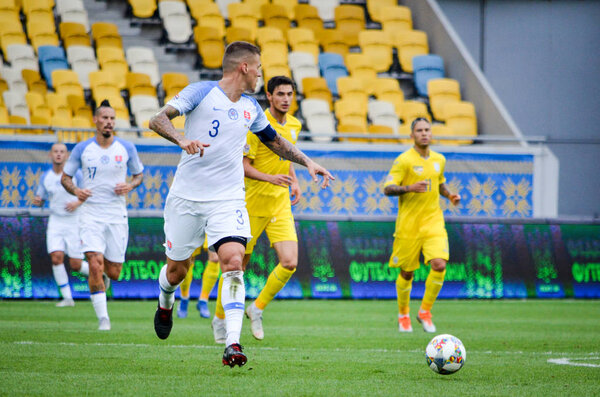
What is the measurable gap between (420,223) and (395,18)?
45.9ft

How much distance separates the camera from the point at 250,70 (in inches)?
275

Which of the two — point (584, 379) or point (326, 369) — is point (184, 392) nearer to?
point (326, 369)

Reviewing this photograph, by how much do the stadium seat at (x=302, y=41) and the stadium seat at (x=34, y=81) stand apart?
20.0ft

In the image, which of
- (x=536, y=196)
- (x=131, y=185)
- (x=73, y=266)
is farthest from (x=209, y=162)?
(x=536, y=196)

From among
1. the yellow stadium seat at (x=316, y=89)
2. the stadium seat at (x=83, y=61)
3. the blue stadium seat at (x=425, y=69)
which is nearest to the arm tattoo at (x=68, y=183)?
the stadium seat at (x=83, y=61)

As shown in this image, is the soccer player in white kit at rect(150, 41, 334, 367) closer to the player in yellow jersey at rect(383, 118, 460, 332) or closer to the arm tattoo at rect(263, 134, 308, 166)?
the arm tattoo at rect(263, 134, 308, 166)

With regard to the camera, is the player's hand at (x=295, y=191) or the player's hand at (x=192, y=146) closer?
the player's hand at (x=192, y=146)

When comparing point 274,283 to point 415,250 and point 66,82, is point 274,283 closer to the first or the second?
point 415,250

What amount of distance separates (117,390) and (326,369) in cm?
184

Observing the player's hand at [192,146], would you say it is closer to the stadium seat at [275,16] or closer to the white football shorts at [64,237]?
the white football shorts at [64,237]

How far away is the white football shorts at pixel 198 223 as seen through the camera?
6980mm

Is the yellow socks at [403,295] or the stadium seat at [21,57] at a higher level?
the stadium seat at [21,57]

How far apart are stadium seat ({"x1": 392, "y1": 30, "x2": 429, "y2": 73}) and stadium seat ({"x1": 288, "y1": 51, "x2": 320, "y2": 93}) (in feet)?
7.52

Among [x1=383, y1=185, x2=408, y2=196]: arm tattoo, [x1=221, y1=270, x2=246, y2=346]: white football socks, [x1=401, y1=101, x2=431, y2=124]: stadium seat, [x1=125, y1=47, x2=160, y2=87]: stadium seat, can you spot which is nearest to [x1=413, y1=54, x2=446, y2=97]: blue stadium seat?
[x1=401, y1=101, x2=431, y2=124]: stadium seat
